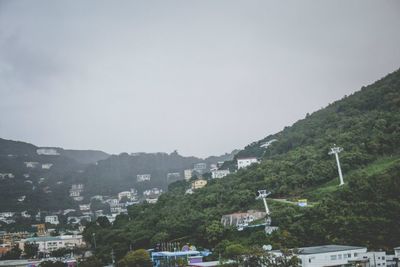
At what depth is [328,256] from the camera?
21.1 metres

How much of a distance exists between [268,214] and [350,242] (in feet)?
20.4

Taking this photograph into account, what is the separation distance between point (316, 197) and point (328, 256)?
9274mm

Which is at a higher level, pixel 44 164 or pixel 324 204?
pixel 44 164

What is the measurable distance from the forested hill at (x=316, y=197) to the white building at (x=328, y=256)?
5.39 ft

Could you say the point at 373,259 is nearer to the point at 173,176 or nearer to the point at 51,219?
the point at 51,219

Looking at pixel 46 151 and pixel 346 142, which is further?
pixel 46 151

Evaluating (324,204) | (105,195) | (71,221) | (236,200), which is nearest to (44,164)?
Answer: (105,195)

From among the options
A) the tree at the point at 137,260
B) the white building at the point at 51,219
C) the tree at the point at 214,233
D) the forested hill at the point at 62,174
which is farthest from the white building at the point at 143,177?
the tree at the point at 137,260

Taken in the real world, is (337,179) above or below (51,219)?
above

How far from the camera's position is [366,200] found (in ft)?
82.4

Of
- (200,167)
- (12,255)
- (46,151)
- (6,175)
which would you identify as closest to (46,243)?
(12,255)

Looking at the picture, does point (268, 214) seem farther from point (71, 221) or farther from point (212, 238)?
point (71, 221)

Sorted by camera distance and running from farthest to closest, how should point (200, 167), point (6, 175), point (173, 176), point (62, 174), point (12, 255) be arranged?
point (200, 167), point (173, 176), point (62, 174), point (6, 175), point (12, 255)

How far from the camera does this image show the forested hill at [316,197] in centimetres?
2422
